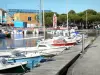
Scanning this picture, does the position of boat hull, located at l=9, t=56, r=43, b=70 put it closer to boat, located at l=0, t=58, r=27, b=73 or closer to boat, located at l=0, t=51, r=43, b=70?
boat, located at l=0, t=51, r=43, b=70

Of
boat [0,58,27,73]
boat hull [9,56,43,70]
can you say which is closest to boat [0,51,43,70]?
boat hull [9,56,43,70]

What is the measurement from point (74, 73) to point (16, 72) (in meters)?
4.07

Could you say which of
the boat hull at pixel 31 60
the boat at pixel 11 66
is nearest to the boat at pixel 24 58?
the boat hull at pixel 31 60

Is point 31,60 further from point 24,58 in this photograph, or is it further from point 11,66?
point 11,66

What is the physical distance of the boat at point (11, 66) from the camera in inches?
661

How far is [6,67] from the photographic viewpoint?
660 inches

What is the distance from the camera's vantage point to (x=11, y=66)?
55.6 feet

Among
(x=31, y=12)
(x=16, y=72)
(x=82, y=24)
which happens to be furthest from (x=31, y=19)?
(x=16, y=72)

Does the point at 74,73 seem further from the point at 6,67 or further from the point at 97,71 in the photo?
the point at 6,67

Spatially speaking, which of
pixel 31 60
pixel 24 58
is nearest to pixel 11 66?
pixel 24 58

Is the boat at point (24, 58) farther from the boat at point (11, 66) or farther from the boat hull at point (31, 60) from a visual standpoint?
the boat at point (11, 66)

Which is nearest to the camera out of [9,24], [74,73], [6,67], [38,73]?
[38,73]

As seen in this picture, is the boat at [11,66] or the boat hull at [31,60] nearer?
the boat at [11,66]

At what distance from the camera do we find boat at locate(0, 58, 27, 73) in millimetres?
16797
